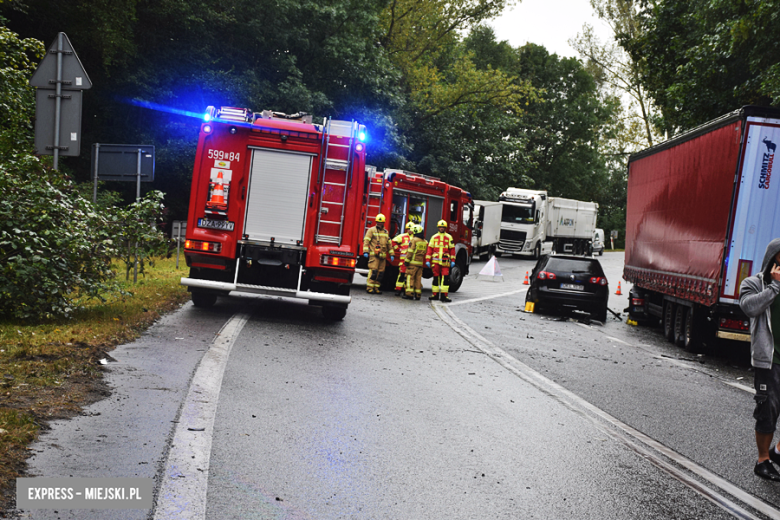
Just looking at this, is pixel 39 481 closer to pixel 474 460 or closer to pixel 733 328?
pixel 474 460

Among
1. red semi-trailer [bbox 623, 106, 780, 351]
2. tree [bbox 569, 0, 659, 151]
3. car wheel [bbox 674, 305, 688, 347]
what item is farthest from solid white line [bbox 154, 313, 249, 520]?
tree [bbox 569, 0, 659, 151]

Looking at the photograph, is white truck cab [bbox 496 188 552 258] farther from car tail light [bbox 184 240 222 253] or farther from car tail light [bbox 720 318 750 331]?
car tail light [bbox 184 240 222 253]

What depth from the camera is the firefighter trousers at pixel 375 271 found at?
744 inches

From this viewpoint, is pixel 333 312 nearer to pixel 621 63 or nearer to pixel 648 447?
pixel 648 447

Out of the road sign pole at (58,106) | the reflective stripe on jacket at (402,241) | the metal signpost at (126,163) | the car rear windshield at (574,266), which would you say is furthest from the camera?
the reflective stripe on jacket at (402,241)

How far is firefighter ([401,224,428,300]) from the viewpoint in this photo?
731 inches

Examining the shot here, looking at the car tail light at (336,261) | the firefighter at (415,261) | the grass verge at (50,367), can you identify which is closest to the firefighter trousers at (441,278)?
the firefighter at (415,261)

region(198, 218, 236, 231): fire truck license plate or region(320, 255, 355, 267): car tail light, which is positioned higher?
region(198, 218, 236, 231): fire truck license plate

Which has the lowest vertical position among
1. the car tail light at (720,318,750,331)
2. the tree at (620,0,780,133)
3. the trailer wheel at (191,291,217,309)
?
the trailer wheel at (191,291,217,309)

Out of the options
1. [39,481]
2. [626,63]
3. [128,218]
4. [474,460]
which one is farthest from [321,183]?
[626,63]

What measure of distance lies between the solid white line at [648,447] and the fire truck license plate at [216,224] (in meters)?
4.41

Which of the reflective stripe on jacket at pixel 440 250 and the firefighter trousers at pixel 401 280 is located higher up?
the reflective stripe on jacket at pixel 440 250

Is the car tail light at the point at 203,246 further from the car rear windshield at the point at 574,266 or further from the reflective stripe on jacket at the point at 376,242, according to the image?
the car rear windshield at the point at 574,266

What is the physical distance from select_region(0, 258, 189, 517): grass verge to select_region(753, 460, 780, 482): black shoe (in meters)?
4.81
